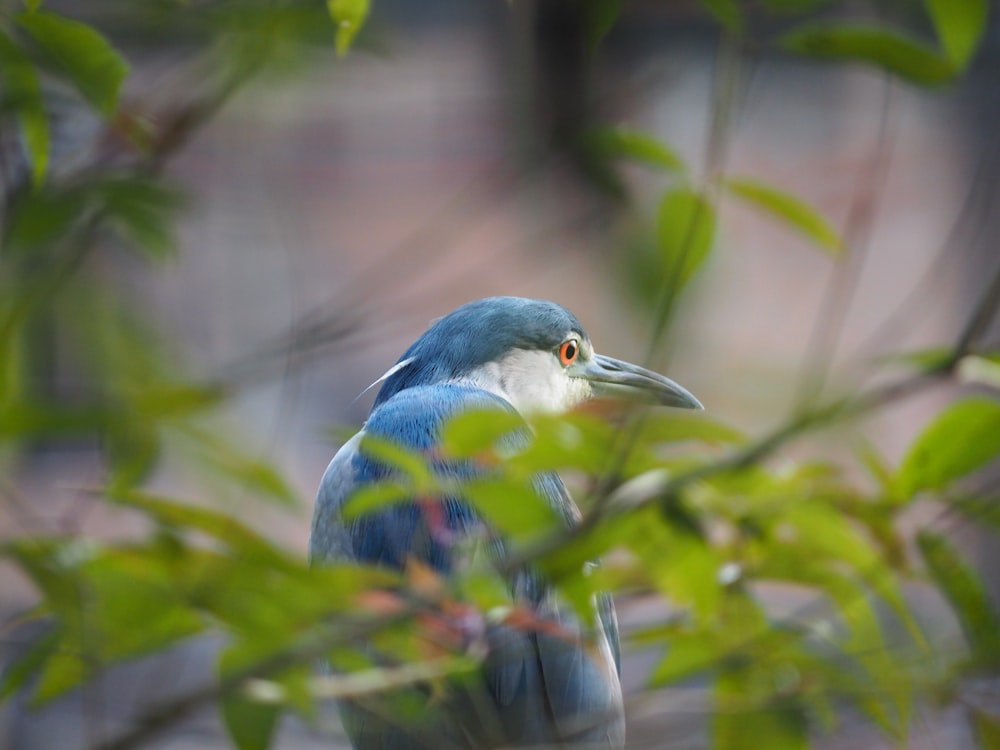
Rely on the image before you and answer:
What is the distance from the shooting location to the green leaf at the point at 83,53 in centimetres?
64

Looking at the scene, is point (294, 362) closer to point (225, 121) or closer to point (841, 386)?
point (841, 386)

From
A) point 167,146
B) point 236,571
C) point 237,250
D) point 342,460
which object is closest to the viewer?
point 236,571

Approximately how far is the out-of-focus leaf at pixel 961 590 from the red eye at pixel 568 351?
1096mm

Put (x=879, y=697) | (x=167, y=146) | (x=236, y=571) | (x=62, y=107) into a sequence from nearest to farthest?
1. (x=236, y=571)
2. (x=879, y=697)
3. (x=167, y=146)
4. (x=62, y=107)

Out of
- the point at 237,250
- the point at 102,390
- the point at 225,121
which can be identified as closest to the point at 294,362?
the point at 102,390

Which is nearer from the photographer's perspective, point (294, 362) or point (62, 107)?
point (294, 362)

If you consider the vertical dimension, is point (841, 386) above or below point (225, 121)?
above

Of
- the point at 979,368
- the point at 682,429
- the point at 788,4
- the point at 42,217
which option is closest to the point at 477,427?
the point at 682,429

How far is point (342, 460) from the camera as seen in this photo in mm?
1369

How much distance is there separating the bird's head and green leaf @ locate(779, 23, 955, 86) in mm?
892

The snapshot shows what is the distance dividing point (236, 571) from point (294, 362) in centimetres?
40

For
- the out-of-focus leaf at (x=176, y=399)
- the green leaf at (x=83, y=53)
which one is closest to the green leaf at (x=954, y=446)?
the out-of-focus leaf at (x=176, y=399)

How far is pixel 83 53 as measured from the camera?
2.20ft

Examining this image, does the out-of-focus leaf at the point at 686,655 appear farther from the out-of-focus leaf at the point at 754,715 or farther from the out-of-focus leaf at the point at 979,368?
the out-of-focus leaf at the point at 979,368
